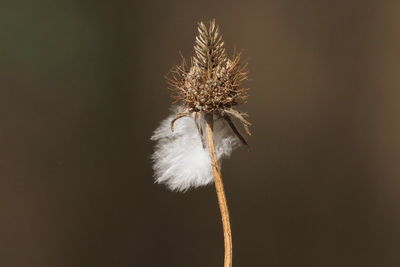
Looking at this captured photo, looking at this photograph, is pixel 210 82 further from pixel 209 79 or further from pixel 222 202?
pixel 222 202

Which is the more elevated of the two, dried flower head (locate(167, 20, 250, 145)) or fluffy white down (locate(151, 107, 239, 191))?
dried flower head (locate(167, 20, 250, 145))

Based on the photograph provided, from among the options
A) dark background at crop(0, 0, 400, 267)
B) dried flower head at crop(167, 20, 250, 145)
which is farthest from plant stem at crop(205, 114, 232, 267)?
dark background at crop(0, 0, 400, 267)

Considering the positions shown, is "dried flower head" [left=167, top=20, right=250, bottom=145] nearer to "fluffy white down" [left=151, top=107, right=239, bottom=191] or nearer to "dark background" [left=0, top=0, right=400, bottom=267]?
"fluffy white down" [left=151, top=107, right=239, bottom=191]

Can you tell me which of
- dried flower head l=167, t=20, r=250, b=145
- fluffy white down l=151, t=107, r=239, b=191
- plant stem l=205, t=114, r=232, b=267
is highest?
dried flower head l=167, t=20, r=250, b=145
